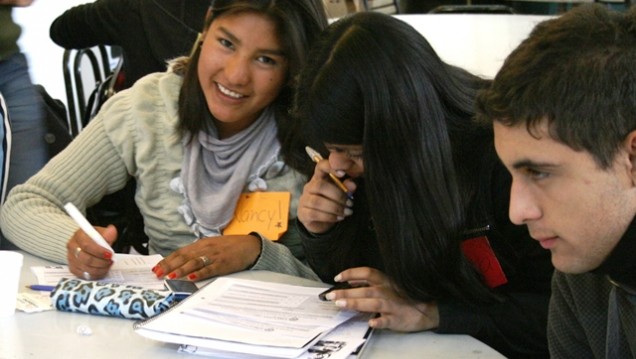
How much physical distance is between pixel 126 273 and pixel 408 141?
0.67 metres

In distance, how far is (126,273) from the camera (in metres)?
1.99

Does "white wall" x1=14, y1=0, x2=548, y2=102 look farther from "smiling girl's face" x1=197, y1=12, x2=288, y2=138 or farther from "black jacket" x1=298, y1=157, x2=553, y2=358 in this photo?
"black jacket" x1=298, y1=157, x2=553, y2=358

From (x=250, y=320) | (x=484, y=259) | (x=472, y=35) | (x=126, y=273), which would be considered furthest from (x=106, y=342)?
(x=472, y=35)

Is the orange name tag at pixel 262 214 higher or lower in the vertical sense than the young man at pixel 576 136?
lower

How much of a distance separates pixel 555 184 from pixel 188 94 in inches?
52.1

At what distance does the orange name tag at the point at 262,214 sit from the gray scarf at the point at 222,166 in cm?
2

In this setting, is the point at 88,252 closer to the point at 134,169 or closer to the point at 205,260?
the point at 205,260

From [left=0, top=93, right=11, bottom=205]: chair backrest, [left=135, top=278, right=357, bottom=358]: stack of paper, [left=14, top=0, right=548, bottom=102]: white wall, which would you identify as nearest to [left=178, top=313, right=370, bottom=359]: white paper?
[left=135, top=278, right=357, bottom=358]: stack of paper

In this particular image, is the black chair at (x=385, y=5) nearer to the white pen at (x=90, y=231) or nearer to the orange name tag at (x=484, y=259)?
the white pen at (x=90, y=231)

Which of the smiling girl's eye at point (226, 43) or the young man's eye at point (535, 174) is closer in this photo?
the young man's eye at point (535, 174)

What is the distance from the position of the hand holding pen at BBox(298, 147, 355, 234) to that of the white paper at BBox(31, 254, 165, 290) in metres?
0.34

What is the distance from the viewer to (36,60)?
556cm

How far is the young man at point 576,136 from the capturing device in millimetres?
1203

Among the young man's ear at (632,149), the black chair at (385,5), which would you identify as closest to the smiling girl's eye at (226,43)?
the young man's ear at (632,149)
